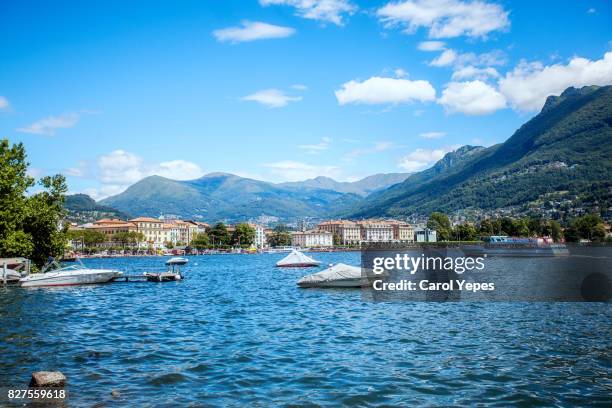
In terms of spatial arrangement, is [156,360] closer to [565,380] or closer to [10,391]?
[10,391]

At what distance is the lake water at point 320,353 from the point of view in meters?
14.6

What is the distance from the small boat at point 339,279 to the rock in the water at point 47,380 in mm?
35259

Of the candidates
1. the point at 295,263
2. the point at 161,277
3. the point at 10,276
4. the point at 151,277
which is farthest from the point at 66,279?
the point at 295,263

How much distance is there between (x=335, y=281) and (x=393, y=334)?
83.1ft

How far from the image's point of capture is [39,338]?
23500 millimetres

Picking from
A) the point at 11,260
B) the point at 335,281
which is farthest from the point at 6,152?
the point at 335,281

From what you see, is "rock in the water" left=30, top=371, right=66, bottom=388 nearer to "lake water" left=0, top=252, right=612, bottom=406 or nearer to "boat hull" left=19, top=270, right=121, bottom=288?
"lake water" left=0, top=252, right=612, bottom=406

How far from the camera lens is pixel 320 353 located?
20.1 metres

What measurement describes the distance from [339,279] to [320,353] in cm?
2904

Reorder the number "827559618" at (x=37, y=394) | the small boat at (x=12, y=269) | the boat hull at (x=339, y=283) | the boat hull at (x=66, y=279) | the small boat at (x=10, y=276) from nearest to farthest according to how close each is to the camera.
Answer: the number "827559618" at (x=37, y=394) → the boat hull at (x=339, y=283) → the boat hull at (x=66, y=279) → the small boat at (x=12, y=269) → the small boat at (x=10, y=276)

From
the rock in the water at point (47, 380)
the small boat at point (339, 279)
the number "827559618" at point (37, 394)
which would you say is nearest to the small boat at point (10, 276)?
the small boat at point (339, 279)

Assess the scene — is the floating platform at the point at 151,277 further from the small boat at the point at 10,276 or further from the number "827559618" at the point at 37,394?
the number "827559618" at the point at 37,394

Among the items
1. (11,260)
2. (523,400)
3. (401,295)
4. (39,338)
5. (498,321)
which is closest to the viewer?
(523,400)

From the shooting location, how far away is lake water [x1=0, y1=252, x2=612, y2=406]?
48.1ft
